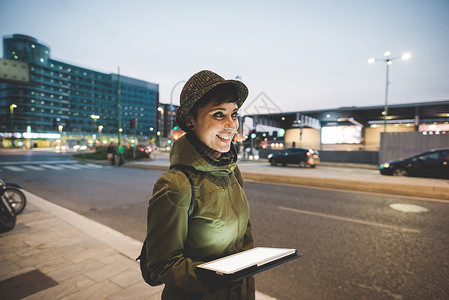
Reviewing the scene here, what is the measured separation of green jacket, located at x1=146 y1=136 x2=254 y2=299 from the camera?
3.65 feet

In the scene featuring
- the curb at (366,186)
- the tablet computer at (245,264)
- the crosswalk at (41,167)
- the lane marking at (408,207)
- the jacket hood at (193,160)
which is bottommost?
the crosswalk at (41,167)

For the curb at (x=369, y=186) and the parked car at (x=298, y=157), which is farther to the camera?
the parked car at (x=298, y=157)

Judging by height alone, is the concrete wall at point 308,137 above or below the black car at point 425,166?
above

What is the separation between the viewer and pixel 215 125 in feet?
4.43

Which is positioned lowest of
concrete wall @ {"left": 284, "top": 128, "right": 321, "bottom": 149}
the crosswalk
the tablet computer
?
the crosswalk

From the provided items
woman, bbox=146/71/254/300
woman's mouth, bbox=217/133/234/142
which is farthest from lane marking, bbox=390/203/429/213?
woman's mouth, bbox=217/133/234/142

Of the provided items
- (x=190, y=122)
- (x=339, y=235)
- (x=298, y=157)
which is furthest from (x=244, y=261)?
(x=298, y=157)

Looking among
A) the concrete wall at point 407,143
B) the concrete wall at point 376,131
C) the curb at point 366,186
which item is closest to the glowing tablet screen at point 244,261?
the curb at point 366,186

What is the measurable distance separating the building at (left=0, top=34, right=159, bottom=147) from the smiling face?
66.6m

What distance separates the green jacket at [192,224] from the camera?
111 cm

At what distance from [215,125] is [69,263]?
333 cm

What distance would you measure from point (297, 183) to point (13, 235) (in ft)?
31.3

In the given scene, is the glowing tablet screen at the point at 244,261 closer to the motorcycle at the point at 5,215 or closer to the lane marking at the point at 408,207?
the motorcycle at the point at 5,215

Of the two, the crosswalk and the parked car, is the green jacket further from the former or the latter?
the crosswalk
